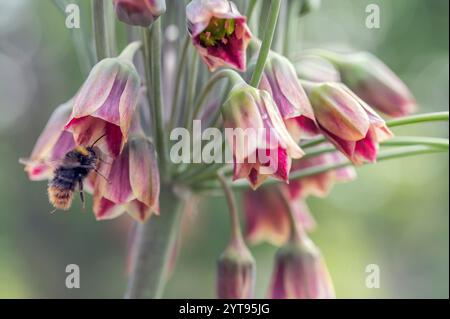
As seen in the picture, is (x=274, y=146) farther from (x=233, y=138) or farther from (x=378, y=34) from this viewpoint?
(x=378, y=34)

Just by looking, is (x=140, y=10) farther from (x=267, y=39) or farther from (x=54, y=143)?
(x=54, y=143)

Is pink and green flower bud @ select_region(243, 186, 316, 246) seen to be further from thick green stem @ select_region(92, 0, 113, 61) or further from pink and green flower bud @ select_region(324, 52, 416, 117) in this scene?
thick green stem @ select_region(92, 0, 113, 61)

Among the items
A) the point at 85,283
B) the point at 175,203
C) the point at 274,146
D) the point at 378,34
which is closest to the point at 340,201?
the point at 378,34

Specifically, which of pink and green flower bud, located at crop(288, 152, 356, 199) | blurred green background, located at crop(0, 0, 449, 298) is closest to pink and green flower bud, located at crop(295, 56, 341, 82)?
pink and green flower bud, located at crop(288, 152, 356, 199)

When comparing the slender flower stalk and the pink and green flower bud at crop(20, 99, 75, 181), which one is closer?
the slender flower stalk

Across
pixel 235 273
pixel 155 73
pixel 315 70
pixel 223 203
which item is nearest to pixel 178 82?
pixel 155 73
